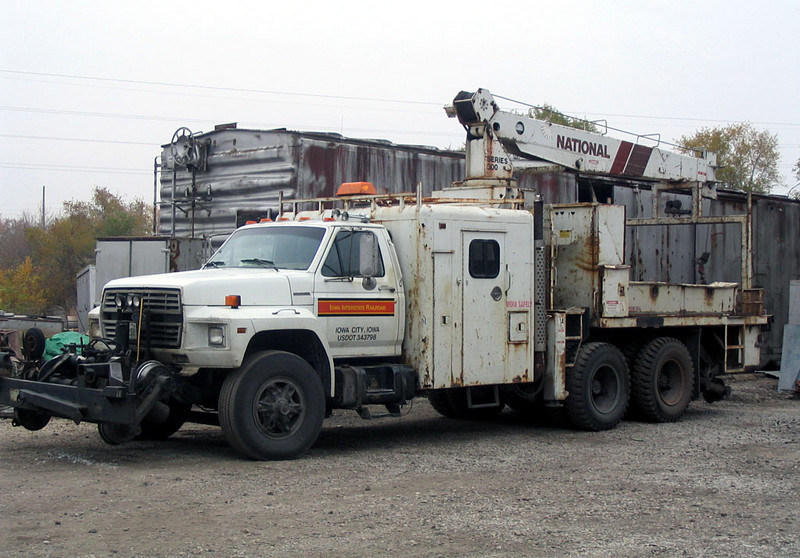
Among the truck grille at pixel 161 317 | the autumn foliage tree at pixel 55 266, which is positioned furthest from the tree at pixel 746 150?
the truck grille at pixel 161 317

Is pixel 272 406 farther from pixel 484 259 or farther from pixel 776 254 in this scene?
pixel 776 254

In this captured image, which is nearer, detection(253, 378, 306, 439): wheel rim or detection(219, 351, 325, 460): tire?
detection(219, 351, 325, 460): tire

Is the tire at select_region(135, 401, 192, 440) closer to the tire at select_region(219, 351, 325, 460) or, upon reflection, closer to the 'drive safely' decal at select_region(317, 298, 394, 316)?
the tire at select_region(219, 351, 325, 460)

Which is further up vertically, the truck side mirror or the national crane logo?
the national crane logo

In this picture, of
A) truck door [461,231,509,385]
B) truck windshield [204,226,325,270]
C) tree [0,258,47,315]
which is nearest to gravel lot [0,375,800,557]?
truck door [461,231,509,385]

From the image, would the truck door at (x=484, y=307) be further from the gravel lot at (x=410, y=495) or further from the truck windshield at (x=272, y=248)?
the truck windshield at (x=272, y=248)

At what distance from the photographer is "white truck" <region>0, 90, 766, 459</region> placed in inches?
357

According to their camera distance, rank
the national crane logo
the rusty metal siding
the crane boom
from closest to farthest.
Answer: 1. the crane boom
2. the national crane logo
3. the rusty metal siding

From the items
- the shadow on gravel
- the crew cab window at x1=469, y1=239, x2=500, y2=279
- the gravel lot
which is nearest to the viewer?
the gravel lot

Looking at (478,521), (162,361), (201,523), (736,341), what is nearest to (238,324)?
(162,361)

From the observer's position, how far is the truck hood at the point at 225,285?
357 inches

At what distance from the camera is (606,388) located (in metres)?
12.4

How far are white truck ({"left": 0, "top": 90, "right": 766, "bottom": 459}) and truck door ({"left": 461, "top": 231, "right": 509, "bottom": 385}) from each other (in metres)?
0.02

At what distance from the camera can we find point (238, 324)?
29.3 ft
